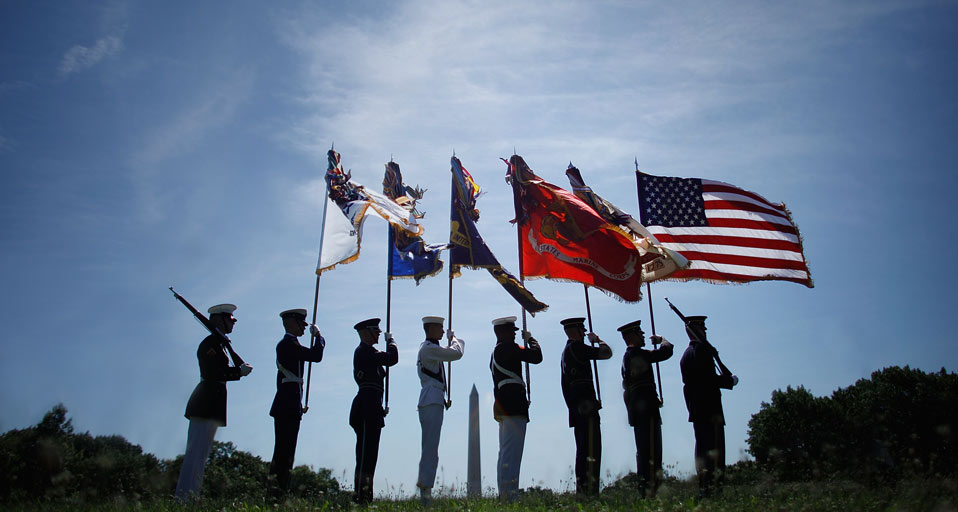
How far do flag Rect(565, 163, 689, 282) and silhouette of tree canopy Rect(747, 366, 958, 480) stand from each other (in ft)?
38.7

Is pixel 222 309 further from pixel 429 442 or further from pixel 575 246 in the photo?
pixel 575 246

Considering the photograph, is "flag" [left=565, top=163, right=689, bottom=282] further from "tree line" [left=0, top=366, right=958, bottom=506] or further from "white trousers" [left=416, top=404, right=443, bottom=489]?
"tree line" [left=0, top=366, right=958, bottom=506]

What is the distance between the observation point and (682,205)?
12.2 metres

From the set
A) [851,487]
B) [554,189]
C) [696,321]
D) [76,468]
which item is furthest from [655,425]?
[76,468]

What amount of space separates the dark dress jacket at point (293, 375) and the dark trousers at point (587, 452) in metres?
3.59

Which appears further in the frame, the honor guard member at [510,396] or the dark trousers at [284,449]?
the honor guard member at [510,396]

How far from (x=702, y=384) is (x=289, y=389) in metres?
5.41

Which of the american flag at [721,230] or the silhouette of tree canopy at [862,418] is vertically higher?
the american flag at [721,230]

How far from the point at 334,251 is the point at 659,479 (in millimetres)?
5573

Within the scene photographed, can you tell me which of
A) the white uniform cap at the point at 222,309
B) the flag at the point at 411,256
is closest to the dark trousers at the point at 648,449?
the flag at the point at 411,256

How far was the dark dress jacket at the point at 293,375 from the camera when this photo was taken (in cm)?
857

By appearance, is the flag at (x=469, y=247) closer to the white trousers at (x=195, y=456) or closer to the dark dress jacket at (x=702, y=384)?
the dark dress jacket at (x=702, y=384)

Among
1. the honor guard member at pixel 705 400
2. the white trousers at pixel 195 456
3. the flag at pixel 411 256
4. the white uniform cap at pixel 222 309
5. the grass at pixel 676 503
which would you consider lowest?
the grass at pixel 676 503

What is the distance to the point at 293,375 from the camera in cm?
874
